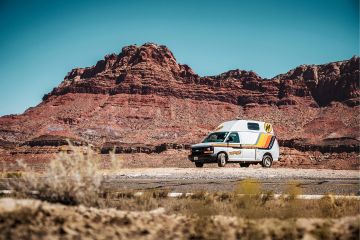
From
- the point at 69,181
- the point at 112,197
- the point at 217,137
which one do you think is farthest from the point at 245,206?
the point at 217,137

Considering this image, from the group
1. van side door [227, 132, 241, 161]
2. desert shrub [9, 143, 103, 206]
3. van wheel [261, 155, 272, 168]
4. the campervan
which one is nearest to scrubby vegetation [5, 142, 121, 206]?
desert shrub [9, 143, 103, 206]

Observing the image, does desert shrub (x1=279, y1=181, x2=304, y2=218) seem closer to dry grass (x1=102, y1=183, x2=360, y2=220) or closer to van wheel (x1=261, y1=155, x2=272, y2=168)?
dry grass (x1=102, y1=183, x2=360, y2=220)

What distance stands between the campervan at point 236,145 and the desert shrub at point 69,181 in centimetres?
1573

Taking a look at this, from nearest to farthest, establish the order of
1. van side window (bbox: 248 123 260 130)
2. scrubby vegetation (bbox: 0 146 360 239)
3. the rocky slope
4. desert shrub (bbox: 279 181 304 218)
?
scrubby vegetation (bbox: 0 146 360 239) < desert shrub (bbox: 279 181 304 218) < van side window (bbox: 248 123 260 130) < the rocky slope

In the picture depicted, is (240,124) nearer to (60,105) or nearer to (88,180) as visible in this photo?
(88,180)

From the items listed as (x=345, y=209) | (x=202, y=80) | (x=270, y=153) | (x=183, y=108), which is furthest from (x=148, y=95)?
(x=345, y=209)

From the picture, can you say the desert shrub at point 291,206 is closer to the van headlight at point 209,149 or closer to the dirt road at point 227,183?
the dirt road at point 227,183

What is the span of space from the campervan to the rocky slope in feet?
251

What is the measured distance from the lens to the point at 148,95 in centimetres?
13512

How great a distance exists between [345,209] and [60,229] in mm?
4404

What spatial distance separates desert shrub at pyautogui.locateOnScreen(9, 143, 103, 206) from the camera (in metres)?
5.07

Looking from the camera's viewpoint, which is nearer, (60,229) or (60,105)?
(60,229)

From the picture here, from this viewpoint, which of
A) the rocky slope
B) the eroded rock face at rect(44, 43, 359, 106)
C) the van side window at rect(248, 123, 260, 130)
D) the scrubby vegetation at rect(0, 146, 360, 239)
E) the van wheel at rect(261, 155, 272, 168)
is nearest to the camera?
the scrubby vegetation at rect(0, 146, 360, 239)

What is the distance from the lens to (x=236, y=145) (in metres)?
21.3
